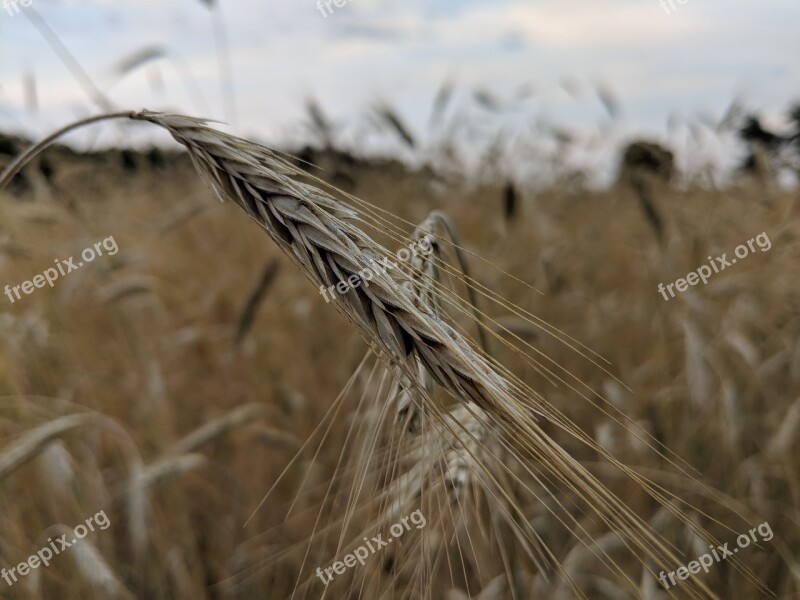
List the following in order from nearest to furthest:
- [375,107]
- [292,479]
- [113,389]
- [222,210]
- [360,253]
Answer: [360,253] → [292,479] → [113,389] → [375,107] → [222,210]

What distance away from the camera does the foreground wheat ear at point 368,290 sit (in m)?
0.64

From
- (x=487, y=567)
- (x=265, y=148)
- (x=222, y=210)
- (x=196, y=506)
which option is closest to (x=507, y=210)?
(x=487, y=567)

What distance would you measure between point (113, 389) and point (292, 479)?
911mm

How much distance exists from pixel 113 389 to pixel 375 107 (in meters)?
1.80

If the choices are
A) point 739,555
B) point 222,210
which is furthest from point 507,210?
point 222,210

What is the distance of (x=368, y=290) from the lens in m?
0.70

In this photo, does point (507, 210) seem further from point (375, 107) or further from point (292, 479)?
point (375, 107)

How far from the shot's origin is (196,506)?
2422 mm

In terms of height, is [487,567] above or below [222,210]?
below

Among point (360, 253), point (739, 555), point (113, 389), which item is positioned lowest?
point (739, 555)

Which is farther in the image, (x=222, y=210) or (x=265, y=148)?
(x=222, y=210)

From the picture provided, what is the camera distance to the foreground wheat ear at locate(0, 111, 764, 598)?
64cm

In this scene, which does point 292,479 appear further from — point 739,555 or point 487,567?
point 739,555

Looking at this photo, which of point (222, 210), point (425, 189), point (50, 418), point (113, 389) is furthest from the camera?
point (222, 210)
